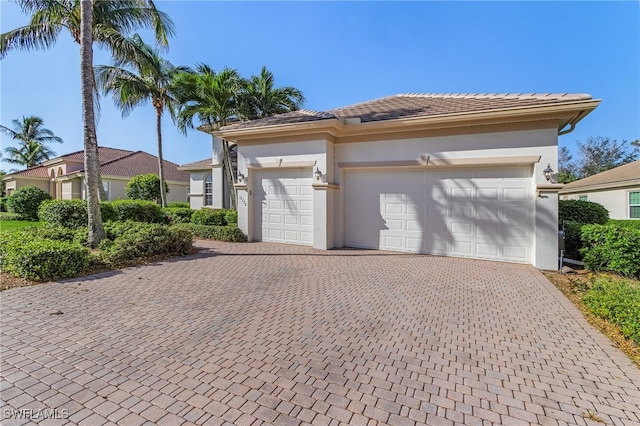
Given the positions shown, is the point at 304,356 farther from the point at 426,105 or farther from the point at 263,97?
the point at 263,97

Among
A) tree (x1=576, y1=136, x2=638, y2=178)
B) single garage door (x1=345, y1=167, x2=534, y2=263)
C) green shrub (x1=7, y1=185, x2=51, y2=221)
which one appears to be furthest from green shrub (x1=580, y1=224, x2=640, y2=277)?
tree (x1=576, y1=136, x2=638, y2=178)

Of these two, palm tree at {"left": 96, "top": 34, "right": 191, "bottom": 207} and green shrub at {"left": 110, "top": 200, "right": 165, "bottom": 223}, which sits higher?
palm tree at {"left": 96, "top": 34, "right": 191, "bottom": 207}

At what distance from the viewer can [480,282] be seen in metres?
6.30

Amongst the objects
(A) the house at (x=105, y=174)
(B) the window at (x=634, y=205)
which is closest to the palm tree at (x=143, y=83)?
(A) the house at (x=105, y=174)

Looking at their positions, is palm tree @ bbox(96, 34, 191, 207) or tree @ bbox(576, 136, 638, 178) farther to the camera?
tree @ bbox(576, 136, 638, 178)

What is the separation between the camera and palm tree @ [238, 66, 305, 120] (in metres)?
14.7

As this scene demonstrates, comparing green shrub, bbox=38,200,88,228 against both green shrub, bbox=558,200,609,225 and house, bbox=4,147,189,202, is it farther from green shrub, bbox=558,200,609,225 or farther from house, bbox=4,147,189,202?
green shrub, bbox=558,200,609,225

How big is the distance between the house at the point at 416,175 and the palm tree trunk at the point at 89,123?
4.03 m

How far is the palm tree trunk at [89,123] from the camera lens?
7902 millimetres

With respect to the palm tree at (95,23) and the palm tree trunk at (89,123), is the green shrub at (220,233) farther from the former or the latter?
the palm tree at (95,23)

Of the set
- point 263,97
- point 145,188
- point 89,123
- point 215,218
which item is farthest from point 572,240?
point 145,188

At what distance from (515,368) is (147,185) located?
21536 mm

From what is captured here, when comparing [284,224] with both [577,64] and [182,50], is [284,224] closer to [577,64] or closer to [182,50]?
[182,50]

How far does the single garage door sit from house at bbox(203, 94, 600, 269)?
0.09 ft
